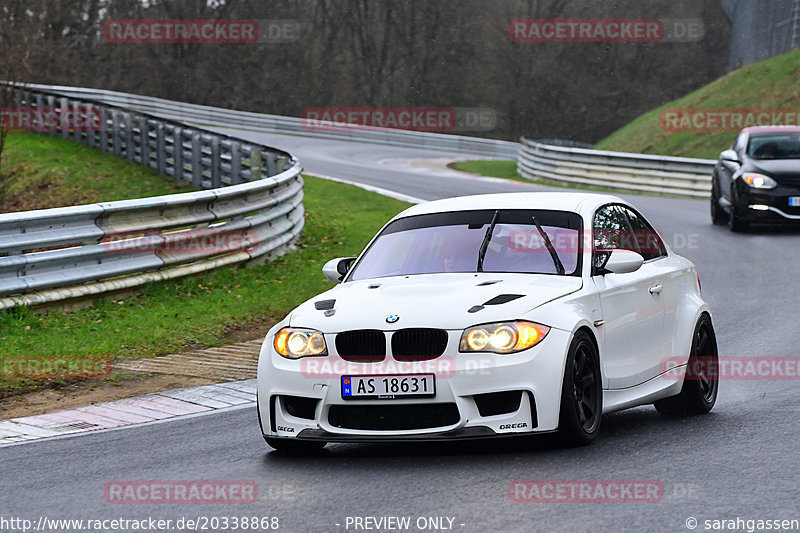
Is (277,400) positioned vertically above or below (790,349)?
above

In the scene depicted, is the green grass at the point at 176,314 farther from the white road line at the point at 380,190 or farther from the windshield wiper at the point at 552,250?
the white road line at the point at 380,190

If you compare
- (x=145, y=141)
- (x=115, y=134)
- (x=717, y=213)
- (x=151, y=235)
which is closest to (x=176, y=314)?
(x=151, y=235)

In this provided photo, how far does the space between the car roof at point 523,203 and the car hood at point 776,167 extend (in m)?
12.5

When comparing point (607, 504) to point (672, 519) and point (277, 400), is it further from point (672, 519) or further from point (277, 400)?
point (277, 400)

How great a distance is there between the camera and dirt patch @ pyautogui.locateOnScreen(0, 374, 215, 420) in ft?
30.1

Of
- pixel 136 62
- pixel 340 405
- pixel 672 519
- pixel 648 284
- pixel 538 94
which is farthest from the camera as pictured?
pixel 538 94

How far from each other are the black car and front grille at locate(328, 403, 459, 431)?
14.7m

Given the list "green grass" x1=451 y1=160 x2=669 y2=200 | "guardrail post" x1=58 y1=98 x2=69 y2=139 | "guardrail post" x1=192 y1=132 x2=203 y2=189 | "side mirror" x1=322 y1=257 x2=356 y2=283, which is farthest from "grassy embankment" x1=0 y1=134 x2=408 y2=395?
"guardrail post" x1=58 y1=98 x2=69 y2=139

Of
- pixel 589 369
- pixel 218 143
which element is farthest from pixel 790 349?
pixel 218 143

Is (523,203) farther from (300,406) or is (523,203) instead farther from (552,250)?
(300,406)

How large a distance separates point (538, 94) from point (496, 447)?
7287cm

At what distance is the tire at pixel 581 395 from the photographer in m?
6.66

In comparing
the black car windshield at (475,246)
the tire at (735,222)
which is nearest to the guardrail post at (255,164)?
the tire at (735,222)

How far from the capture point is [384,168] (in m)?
36.0
